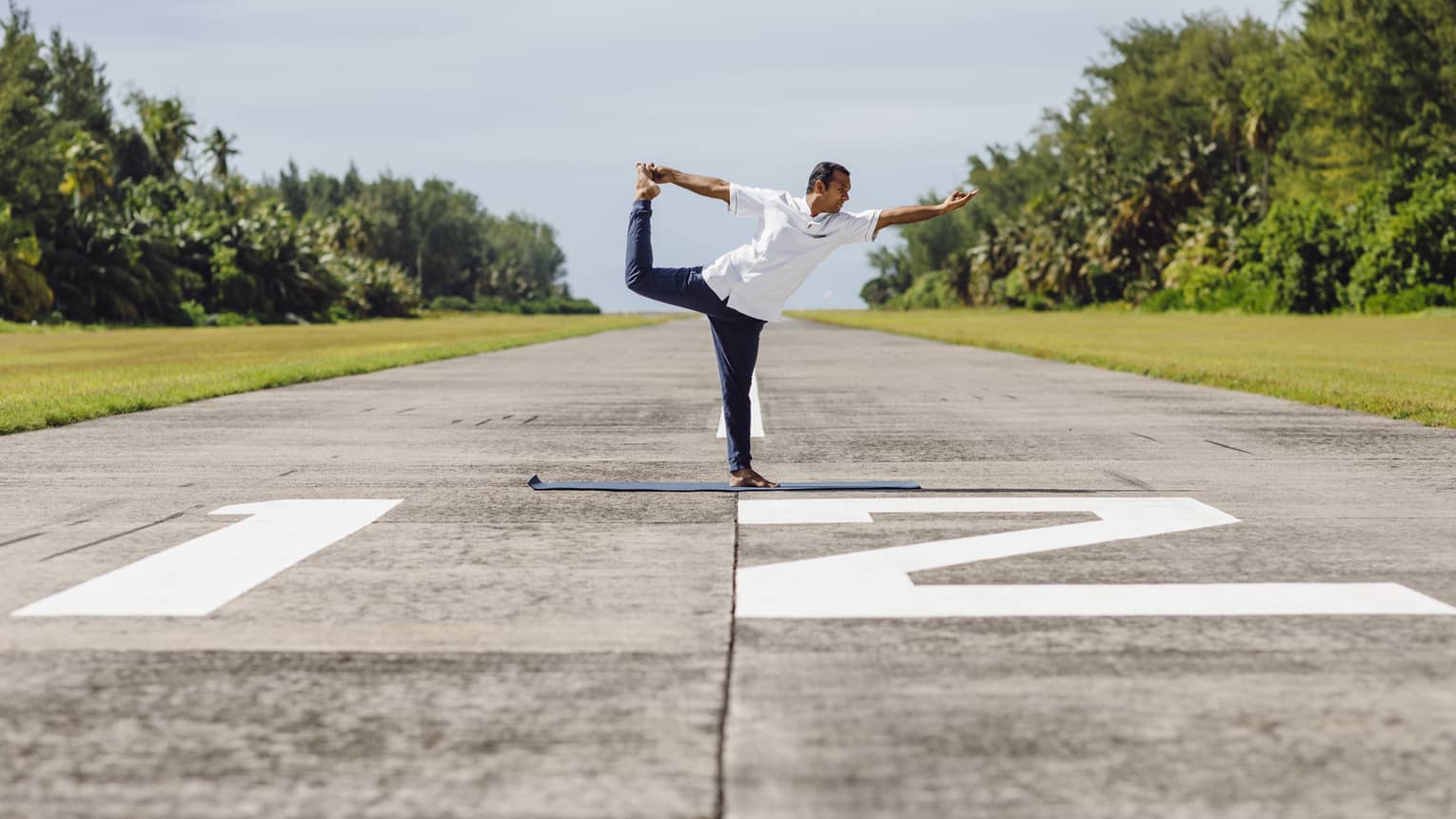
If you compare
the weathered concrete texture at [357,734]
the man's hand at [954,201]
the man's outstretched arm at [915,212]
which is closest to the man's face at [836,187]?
the man's outstretched arm at [915,212]

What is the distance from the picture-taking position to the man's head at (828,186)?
8.97 metres

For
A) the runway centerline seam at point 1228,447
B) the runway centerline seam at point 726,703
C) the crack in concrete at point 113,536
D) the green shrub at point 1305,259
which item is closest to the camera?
the runway centerline seam at point 726,703

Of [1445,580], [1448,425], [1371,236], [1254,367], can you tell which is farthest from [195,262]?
[1445,580]

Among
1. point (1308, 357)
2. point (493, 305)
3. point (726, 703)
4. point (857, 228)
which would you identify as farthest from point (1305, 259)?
point (493, 305)

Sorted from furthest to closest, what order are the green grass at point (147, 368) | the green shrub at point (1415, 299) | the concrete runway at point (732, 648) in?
1. the green shrub at point (1415, 299)
2. the green grass at point (147, 368)
3. the concrete runway at point (732, 648)

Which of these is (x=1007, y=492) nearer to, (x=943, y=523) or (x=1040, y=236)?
(x=943, y=523)

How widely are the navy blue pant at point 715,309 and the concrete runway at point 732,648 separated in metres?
0.58

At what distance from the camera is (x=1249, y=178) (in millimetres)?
100625

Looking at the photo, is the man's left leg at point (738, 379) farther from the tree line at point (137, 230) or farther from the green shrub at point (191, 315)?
the green shrub at point (191, 315)

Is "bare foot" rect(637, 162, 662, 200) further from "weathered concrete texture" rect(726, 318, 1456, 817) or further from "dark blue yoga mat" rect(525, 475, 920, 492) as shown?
"weathered concrete texture" rect(726, 318, 1456, 817)

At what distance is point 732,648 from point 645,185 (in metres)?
4.29

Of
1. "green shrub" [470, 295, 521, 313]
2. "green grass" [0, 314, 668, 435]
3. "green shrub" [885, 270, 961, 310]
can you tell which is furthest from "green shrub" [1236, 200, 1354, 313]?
"green shrub" [470, 295, 521, 313]

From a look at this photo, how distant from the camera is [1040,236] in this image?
395ft

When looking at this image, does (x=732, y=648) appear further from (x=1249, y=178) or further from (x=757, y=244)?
(x=1249, y=178)
